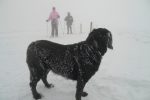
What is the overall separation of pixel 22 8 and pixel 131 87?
75.2m

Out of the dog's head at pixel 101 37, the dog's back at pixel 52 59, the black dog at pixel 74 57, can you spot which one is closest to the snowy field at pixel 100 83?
the black dog at pixel 74 57

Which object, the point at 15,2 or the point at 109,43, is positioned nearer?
the point at 109,43

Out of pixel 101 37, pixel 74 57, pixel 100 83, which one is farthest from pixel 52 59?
pixel 100 83

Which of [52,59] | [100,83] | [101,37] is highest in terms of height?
[101,37]

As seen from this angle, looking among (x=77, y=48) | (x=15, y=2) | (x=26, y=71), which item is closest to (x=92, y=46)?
(x=77, y=48)

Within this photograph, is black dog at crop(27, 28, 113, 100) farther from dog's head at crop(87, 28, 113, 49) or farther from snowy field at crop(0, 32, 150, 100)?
snowy field at crop(0, 32, 150, 100)

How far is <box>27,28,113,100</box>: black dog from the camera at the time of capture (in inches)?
157

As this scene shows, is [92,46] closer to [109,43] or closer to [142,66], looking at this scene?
[109,43]

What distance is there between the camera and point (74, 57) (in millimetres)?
4070

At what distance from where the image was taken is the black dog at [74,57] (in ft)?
13.0

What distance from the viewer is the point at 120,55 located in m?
8.88

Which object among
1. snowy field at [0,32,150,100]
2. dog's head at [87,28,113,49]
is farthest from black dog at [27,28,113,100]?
snowy field at [0,32,150,100]

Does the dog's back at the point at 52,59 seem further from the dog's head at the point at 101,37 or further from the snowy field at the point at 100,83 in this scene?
the snowy field at the point at 100,83

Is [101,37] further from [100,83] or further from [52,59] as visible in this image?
[100,83]
